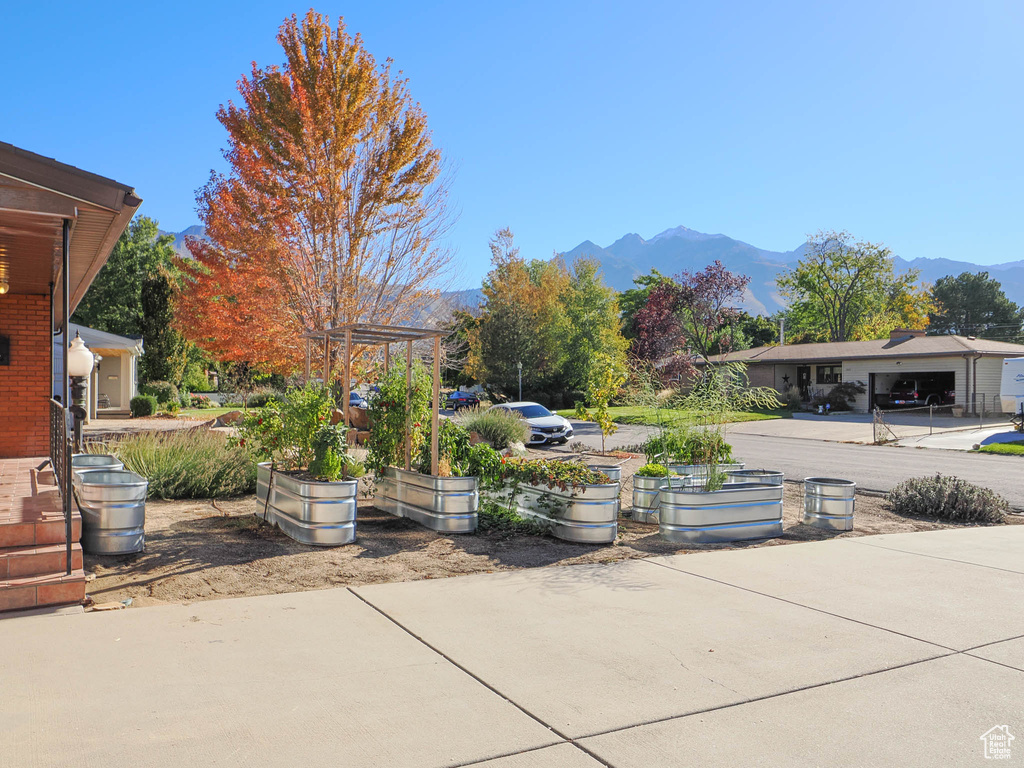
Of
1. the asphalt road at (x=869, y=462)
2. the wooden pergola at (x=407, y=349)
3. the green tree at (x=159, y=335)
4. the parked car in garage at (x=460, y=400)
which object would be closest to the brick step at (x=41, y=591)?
the wooden pergola at (x=407, y=349)

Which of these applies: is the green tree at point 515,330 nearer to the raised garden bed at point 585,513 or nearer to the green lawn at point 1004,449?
the green lawn at point 1004,449

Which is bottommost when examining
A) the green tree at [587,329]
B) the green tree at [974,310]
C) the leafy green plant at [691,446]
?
the leafy green plant at [691,446]

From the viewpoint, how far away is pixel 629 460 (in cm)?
1753

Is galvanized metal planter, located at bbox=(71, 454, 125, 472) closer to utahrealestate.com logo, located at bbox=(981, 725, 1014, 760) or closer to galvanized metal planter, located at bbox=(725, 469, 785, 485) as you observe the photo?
galvanized metal planter, located at bbox=(725, 469, 785, 485)

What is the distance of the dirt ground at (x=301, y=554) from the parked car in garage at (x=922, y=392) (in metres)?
31.9

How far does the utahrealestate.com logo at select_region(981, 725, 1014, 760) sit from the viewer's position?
11.1ft

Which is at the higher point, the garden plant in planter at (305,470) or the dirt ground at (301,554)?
the garden plant in planter at (305,470)

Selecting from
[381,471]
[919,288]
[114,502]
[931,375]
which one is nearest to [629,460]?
[381,471]

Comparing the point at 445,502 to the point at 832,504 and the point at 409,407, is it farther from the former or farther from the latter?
the point at 832,504

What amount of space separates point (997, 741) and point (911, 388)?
40123 mm

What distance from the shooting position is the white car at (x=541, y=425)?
829 inches

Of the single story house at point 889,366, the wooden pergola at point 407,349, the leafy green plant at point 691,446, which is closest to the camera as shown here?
the wooden pergola at point 407,349

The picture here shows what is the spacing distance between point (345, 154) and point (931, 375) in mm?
36191

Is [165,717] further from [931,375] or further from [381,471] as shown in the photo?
[931,375]
